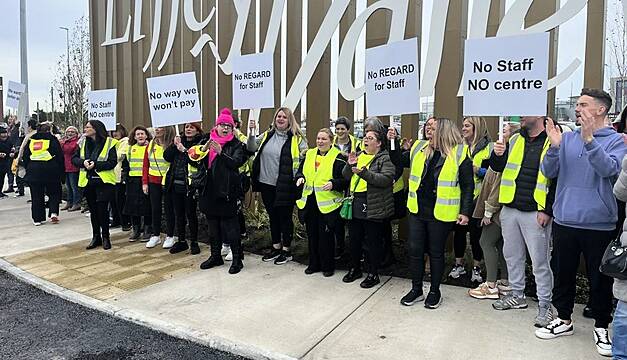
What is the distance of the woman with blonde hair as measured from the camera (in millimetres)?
6121

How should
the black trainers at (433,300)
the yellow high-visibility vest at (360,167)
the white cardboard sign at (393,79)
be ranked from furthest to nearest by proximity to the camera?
the yellow high-visibility vest at (360,167)
the white cardboard sign at (393,79)
the black trainers at (433,300)

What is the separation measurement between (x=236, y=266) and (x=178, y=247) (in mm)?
1343

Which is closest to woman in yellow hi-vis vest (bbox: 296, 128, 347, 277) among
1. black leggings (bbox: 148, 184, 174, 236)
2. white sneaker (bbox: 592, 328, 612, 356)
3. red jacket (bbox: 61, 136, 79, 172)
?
black leggings (bbox: 148, 184, 174, 236)

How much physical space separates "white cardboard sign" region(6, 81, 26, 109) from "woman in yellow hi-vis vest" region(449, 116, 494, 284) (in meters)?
13.1

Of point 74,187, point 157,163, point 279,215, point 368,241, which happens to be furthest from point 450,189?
point 74,187

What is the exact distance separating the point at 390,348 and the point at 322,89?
4669 millimetres

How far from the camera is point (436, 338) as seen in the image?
409 cm

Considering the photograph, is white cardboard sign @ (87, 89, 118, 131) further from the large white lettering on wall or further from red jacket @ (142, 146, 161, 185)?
the large white lettering on wall

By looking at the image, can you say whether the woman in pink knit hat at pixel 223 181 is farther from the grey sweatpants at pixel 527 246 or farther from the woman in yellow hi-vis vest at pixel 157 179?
the grey sweatpants at pixel 527 246

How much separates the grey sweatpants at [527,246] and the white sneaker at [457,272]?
100 cm

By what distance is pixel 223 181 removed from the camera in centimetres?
592

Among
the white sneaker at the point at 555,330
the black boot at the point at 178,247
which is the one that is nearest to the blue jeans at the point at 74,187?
the black boot at the point at 178,247

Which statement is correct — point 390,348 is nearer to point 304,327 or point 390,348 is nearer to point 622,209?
point 304,327

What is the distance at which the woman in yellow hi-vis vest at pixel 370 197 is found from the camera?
204 inches
